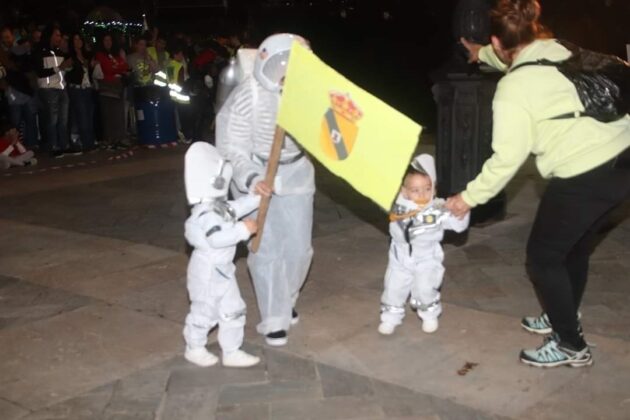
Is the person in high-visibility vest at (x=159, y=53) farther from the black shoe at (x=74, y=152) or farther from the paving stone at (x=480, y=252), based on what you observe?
the paving stone at (x=480, y=252)

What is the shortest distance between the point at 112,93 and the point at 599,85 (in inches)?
409

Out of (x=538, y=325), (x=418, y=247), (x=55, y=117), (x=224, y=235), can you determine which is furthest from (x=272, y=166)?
(x=55, y=117)

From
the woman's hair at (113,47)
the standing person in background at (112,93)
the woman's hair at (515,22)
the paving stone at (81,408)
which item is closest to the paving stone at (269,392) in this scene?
the paving stone at (81,408)

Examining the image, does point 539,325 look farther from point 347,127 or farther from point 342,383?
point 347,127

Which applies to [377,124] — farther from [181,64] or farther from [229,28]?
[229,28]

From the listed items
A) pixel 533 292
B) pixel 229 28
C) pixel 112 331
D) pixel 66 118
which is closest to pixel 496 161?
pixel 533 292

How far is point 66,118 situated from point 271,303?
28.6 feet

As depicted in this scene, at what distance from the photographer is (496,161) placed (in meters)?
4.08

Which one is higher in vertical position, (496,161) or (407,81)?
(496,161)

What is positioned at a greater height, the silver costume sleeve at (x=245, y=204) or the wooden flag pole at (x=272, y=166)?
the wooden flag pole at (x=272, y=166)

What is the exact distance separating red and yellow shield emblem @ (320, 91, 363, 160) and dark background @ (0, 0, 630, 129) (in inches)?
566

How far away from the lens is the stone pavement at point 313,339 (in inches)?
162

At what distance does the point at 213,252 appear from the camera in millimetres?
4379

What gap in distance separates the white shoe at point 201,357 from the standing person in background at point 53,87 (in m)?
8.45
